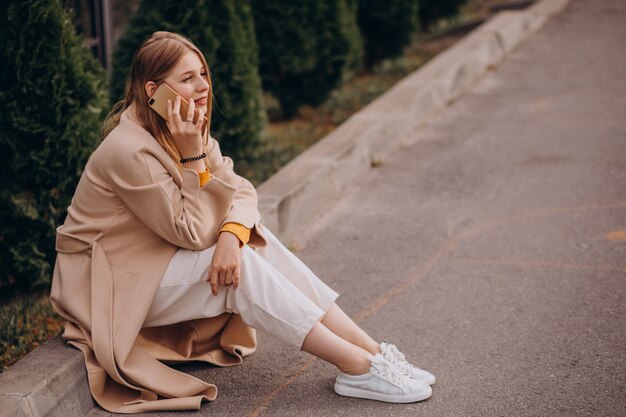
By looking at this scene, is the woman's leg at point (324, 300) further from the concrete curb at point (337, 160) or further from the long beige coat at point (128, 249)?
the concrete curb at point (337, 160)

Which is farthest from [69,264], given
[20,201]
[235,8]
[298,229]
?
[235,8]

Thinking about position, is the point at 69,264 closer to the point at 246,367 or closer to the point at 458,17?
the point at 246,367

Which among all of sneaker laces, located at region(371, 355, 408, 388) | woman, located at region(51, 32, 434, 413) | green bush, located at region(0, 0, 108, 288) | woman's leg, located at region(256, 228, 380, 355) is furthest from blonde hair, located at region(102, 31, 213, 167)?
sneaker laces, located at region(371, 355, 408, 388)

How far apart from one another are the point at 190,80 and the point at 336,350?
4.08 ft

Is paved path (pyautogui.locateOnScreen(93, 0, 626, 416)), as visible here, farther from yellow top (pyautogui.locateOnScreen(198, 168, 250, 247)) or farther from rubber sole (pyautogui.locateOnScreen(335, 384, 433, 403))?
yellow top (pyautogui.locateOnScreen(198, 168, 250, 247))

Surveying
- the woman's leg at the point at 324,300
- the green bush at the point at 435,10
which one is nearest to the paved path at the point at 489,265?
A: the woman's leg at the point at 324,300

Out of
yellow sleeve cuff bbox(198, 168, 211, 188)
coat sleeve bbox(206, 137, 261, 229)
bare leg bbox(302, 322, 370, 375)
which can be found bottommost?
bare leg bbox(302, 322, 370, 375)

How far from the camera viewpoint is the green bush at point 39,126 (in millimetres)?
4016

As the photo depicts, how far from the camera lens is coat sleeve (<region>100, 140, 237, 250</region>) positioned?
10.3 feet

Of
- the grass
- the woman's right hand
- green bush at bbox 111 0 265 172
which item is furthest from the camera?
green bush at bbox 111 0 265 172

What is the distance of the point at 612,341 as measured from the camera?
145 inches

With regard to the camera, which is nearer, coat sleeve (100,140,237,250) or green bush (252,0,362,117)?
coat sleeve (100,140,237,250)

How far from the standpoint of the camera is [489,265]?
15.1ft

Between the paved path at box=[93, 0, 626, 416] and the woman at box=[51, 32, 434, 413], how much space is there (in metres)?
0.15
